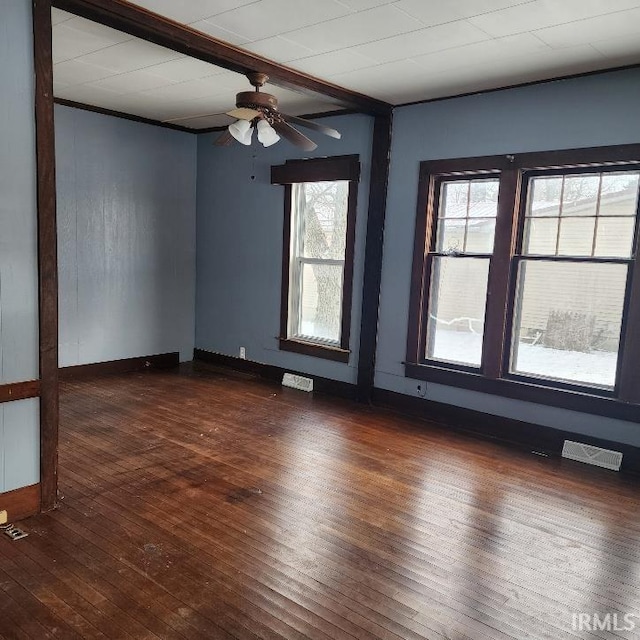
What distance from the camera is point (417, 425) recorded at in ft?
16.1

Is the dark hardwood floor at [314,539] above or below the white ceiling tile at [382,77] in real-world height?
below

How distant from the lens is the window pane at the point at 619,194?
13.2 ft

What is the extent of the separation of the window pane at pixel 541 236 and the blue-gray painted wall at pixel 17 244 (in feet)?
11.9

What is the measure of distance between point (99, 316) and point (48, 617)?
4411 millimetres

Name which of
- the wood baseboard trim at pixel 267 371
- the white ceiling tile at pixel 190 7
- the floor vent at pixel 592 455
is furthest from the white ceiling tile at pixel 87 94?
the floor vent at pixel 592 455

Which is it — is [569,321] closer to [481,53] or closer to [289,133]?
[481,53]

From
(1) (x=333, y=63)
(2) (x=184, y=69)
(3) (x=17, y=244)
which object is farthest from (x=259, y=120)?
(3) (x=17, y=244)

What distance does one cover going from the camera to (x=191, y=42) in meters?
3.61

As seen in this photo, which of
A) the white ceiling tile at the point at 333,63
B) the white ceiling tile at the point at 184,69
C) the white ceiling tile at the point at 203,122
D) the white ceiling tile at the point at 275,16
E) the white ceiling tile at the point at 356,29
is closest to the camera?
the white ceiling tile at the point at 275,16

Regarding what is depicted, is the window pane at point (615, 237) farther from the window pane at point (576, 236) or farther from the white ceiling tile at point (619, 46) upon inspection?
the white ceiling tile at point (619, 46)

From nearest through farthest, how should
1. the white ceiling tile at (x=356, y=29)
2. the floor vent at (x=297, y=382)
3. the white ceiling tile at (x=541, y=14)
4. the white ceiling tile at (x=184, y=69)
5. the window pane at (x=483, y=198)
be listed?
the white ceiling tile at (x=541, y=14) → the white ceiling tile at (x=356, y=29) → the white ceiling tile at (x=184, y=69) → the window pane at (x=483, y=198) → the floor vent at (x=297, y=382)

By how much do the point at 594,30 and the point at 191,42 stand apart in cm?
255

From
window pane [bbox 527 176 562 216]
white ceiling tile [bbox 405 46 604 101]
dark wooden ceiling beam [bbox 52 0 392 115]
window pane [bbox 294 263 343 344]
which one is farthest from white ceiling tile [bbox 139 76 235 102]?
window pane [bbox 527 176 562 216]

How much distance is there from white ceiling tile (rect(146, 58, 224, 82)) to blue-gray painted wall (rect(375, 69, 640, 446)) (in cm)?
181
